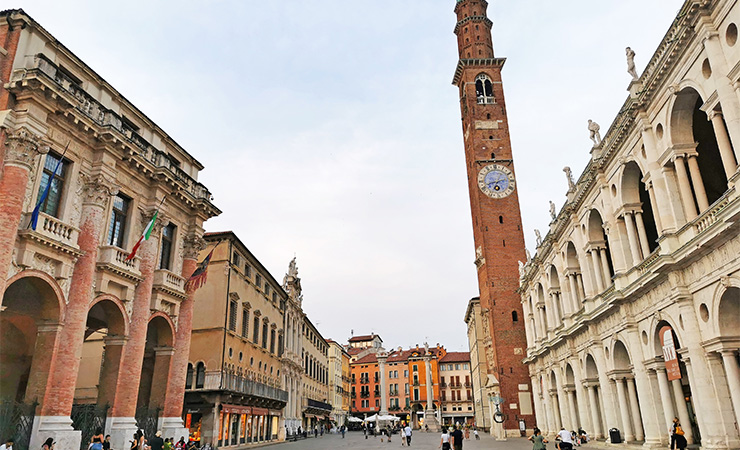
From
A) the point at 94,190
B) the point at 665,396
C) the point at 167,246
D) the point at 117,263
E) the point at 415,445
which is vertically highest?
the point at 94,190

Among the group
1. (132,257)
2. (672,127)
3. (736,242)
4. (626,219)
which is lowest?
(736,242)

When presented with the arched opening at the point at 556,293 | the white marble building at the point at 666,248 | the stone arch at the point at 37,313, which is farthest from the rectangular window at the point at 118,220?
the arched opening at the point at 556,293

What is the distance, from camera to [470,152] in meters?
56.2

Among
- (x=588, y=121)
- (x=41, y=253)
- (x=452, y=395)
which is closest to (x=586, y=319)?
(x=588, y=121)

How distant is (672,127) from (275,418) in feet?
119

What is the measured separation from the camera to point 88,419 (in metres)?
17.9

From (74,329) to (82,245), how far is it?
285cm

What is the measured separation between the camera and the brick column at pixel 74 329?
50.5 ft

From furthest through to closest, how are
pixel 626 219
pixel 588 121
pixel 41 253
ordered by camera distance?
pixel 588 121 → pixel 626 219 → pixel 41 253

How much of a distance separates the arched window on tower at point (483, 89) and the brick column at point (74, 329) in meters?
46.2

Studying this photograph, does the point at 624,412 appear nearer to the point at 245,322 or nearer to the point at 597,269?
the point at 597,269

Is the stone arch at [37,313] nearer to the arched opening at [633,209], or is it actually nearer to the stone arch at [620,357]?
the arched opening at [633,209]

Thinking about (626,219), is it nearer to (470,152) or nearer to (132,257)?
(132,257)

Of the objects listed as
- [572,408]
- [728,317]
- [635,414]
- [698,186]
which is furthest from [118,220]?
[572,408]
